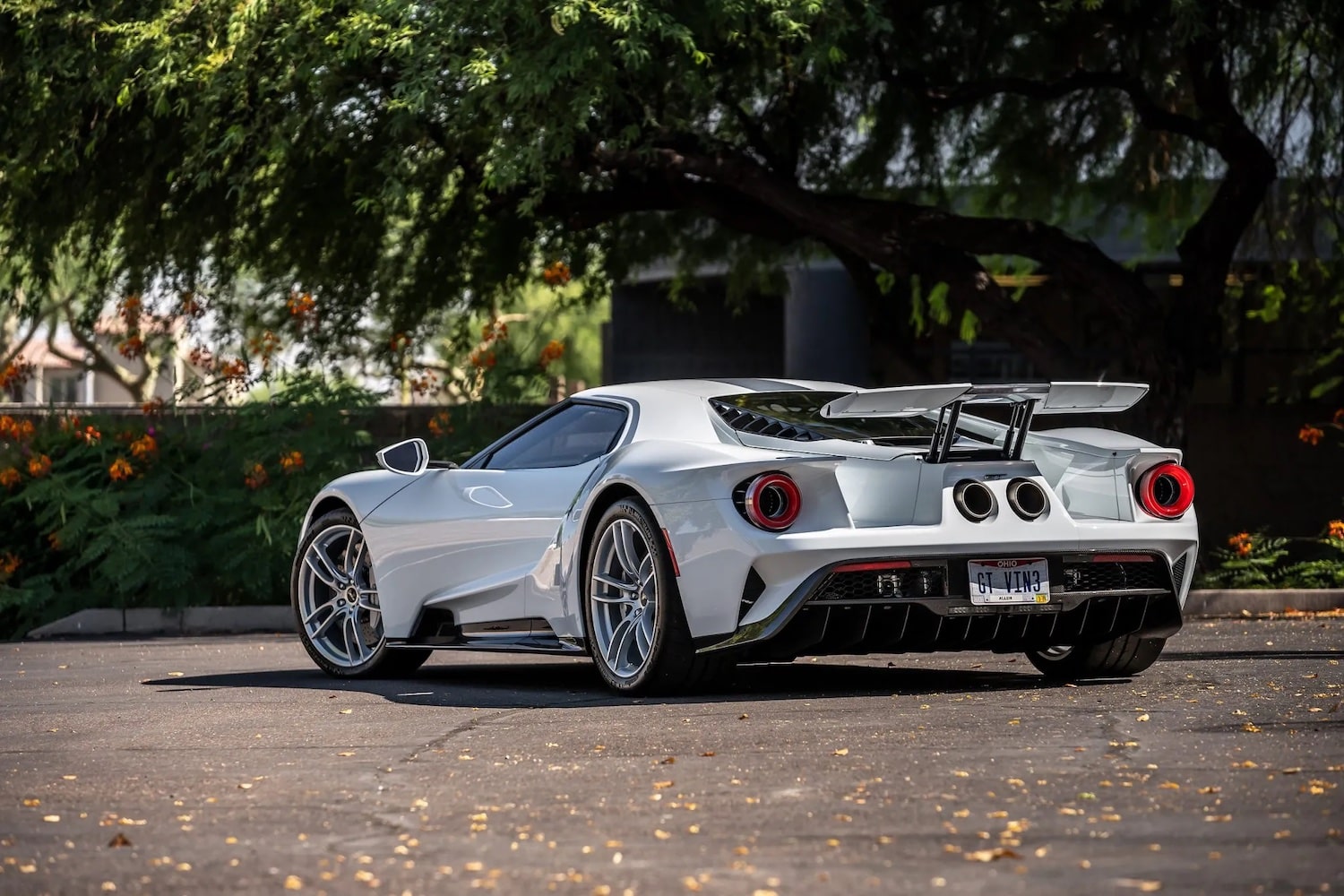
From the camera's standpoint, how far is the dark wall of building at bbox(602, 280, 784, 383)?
2966cm

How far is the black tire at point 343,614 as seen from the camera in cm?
981

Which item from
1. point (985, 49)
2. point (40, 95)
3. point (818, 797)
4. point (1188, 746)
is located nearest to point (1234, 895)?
point (818, 797)

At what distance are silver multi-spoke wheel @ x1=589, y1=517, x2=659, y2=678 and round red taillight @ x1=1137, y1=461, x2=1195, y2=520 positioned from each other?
1.96 m

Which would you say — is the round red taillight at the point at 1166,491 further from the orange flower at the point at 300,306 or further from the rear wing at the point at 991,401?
the orange flower at the point at 300,306

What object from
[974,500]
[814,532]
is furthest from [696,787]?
[974,500]

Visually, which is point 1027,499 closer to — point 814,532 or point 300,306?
point 814,532

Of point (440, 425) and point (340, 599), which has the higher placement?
point (440, 425)

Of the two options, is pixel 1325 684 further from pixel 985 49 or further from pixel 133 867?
pixel 985 49

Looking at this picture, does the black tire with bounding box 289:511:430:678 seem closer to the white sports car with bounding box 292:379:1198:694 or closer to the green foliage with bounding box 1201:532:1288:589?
the white sports car with bounding box 292:379:1198:694

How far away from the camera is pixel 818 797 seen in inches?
213

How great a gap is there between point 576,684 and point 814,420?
1.75 meters

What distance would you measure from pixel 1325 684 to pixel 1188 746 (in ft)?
7.06

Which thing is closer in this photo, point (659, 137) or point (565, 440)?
point (565, 440)

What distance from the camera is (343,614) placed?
393 inches
